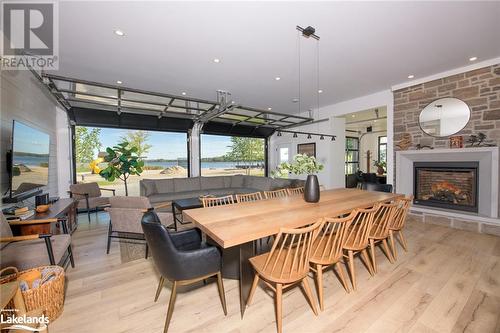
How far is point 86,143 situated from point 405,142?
25.4 ft

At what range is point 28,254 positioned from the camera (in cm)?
198

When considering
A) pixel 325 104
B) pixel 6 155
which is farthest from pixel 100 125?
pixel 325 104

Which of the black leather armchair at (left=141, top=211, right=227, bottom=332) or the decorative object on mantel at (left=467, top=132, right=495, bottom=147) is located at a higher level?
the decorative object on mantel at (left=467, top=132, right=495, bottom=147)

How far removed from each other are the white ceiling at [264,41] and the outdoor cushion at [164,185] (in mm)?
2450

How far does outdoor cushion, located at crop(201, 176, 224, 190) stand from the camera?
240 inches

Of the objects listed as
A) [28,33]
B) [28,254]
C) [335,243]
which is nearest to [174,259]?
[335,243]

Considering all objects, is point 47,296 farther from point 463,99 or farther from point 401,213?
point 463,99

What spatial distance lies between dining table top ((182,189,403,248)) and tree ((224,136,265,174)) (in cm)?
515

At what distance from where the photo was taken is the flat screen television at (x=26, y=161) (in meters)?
2.38

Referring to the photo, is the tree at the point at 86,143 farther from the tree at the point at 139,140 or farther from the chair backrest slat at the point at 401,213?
the chair backrest slat at the point at 401,213

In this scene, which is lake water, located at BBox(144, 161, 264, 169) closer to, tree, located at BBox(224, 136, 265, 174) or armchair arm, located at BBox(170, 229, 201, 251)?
tree, located at BBox(224, 136, 265, 174)

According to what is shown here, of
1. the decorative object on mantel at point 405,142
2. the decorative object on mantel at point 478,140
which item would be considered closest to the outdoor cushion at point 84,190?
the decorative object on mantel at point 405,142

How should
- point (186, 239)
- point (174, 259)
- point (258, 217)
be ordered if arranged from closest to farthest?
point (174, 259) < point (258, 217) < point (186, 239)

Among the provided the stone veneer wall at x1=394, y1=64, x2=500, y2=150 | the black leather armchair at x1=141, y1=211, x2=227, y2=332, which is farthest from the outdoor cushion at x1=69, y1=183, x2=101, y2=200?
the stone veneer wall at x1=394, y1=64, x2=500, y2=150
